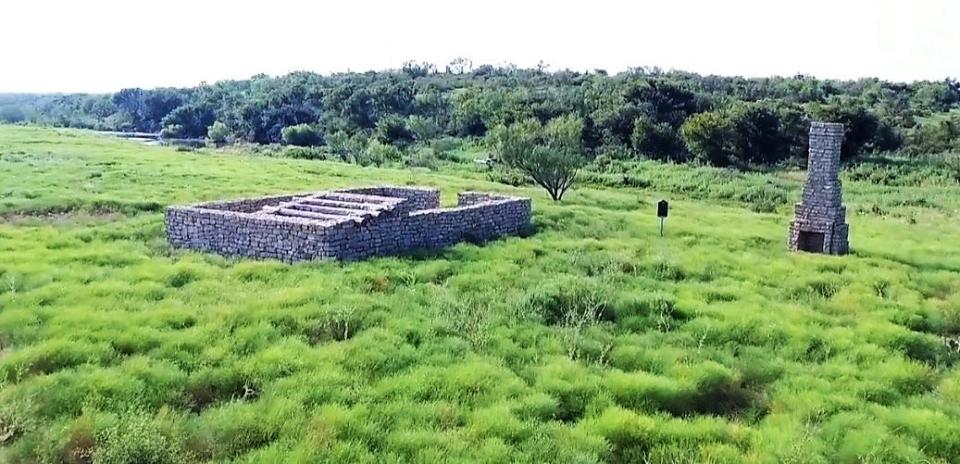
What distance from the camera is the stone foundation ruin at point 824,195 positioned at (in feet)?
58.4

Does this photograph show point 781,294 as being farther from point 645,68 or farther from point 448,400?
point 645,68

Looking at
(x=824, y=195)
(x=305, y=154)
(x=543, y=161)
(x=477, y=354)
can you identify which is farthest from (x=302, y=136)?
(x=477, y=354)

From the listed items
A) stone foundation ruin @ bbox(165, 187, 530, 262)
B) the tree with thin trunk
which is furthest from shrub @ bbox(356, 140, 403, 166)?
stone foundation ruin @ bbox(165, 187, 530, 262)

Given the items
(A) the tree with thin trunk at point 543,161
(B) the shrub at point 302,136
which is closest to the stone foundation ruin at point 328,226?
(A) the tree with thin trunk at point 543,161

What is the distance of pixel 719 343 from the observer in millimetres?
11719

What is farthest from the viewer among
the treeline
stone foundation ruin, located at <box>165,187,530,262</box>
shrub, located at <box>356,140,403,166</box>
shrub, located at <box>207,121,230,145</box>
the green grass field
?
shrub, located at <box>207,121,230,145</box>

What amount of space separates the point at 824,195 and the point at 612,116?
37.8 meters

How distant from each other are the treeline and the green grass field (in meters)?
31.3

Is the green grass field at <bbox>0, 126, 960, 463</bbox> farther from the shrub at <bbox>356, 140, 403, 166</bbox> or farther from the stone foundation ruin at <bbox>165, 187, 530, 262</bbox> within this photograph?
the shrub at <bbox>356, 140, 403, 166</bbox>

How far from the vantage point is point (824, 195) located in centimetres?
1798

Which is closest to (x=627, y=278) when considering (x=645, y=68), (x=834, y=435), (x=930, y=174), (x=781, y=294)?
(x=781, y=294)

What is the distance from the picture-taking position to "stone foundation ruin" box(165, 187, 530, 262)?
14.7m

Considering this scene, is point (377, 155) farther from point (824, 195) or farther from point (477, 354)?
point (477, 354)

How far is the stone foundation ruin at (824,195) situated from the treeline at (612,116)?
94.1 ft
